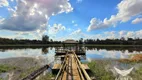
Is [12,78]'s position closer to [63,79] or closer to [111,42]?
[63,79]

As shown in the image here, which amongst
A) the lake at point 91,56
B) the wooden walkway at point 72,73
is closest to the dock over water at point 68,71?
the wooden walkway at point 72,73

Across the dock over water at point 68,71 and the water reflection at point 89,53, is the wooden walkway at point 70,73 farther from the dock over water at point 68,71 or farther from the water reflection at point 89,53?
the water reflection at point 89,53

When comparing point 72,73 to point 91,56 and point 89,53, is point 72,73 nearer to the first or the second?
point 91,56

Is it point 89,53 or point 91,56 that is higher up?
point 89,53

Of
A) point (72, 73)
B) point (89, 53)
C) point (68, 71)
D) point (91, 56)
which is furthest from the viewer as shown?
point (89, 53)

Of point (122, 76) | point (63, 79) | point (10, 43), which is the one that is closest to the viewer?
point (63, 79)

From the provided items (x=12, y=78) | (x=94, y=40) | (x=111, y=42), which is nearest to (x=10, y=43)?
(x=94, y=40)

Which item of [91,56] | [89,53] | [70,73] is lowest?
[91,56]

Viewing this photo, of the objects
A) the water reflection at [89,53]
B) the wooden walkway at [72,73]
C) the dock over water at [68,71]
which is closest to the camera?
the wooden walkway at [72,73]

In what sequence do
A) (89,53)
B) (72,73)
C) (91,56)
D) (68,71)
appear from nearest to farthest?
(72,73), (68,71), (91,56), (89,53)

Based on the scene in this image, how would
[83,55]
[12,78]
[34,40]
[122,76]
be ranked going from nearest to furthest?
[122,76] < [12,78] < [83,55] < [34,40]

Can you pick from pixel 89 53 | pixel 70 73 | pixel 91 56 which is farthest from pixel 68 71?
pixel 89 53

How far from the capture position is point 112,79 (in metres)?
14.2

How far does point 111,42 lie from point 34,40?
6909 cm
